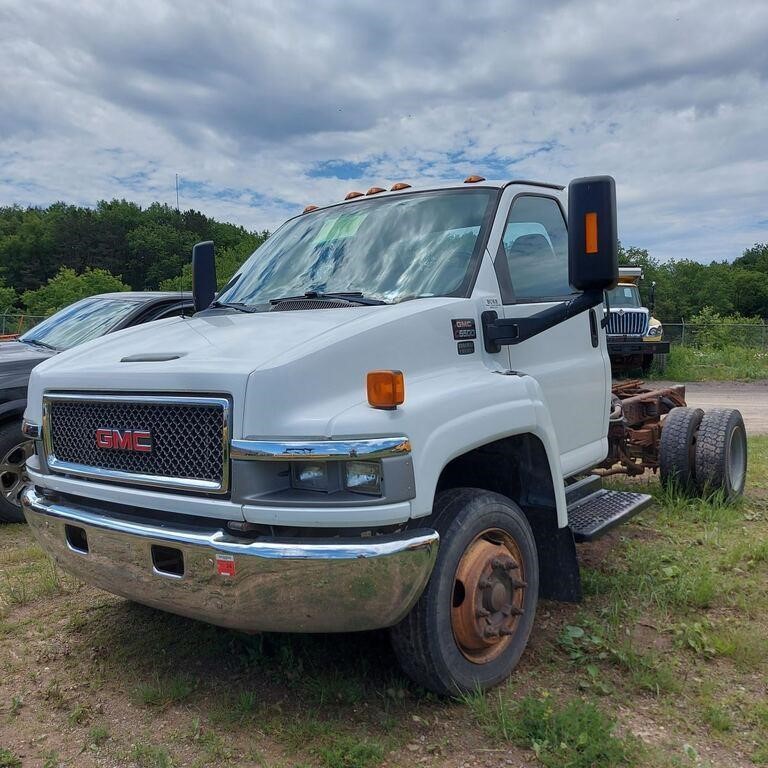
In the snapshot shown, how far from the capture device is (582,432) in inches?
166

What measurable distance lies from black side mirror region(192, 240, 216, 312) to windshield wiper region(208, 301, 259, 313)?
0.34 metres

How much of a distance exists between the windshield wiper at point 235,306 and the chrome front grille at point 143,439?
1.02 m

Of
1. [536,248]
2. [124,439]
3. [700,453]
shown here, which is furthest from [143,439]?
[700,453]

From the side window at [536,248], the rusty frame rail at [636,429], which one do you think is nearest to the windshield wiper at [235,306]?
the side window at [536,248]

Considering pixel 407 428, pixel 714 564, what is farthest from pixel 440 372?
pixel 714 564

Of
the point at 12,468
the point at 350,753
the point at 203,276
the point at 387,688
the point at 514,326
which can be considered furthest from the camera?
the point at 12,468

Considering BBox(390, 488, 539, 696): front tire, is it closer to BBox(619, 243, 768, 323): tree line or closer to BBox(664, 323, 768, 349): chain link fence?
BBox(664, 323, 768, 349): chain link fence

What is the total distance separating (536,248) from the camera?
4.02m

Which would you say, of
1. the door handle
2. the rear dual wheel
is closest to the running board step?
the door handle

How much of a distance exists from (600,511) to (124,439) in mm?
2654

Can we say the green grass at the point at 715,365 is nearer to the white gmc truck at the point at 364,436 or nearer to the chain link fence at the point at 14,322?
the white gmc truck at the point at 364,436

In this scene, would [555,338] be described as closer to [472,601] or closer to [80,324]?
[472,601]

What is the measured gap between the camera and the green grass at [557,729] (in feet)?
8.60

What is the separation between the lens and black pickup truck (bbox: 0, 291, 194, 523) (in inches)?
225
